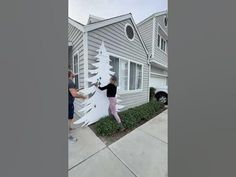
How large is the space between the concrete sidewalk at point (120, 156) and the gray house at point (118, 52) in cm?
186

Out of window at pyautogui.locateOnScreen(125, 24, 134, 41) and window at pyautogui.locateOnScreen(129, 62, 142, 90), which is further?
window at pyautogui.locateOnScreen(129, 62, 142, 90)

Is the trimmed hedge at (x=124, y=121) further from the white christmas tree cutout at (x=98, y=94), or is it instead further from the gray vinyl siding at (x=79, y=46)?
the gray vinyl siding at (x=79, y=46)

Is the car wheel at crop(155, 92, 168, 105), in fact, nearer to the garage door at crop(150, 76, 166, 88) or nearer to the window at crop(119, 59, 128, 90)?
the garage door at crop(150, 76, 166, 88)

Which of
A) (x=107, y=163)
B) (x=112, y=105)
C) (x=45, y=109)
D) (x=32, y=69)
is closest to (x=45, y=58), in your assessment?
(x=32, y=69)

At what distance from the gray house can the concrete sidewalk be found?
Result: 1863 millimetres

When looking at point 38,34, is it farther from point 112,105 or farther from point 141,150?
point 112,105

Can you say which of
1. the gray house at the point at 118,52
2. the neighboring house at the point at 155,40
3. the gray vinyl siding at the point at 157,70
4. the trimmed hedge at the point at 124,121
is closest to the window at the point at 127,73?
the gray house at the point at 118,52

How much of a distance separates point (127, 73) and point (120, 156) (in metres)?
3.84

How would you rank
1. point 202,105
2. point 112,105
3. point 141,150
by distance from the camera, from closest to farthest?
point 202,105, point 141,150, point 112,105

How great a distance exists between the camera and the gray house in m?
4.73

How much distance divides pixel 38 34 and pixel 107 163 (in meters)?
2.61

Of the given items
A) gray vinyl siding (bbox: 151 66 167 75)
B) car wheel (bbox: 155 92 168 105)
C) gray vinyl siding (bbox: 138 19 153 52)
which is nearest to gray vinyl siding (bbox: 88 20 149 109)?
car wheel (bbox: 155 92 168 105)

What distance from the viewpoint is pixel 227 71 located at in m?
0.93

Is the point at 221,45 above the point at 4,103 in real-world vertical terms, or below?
above
